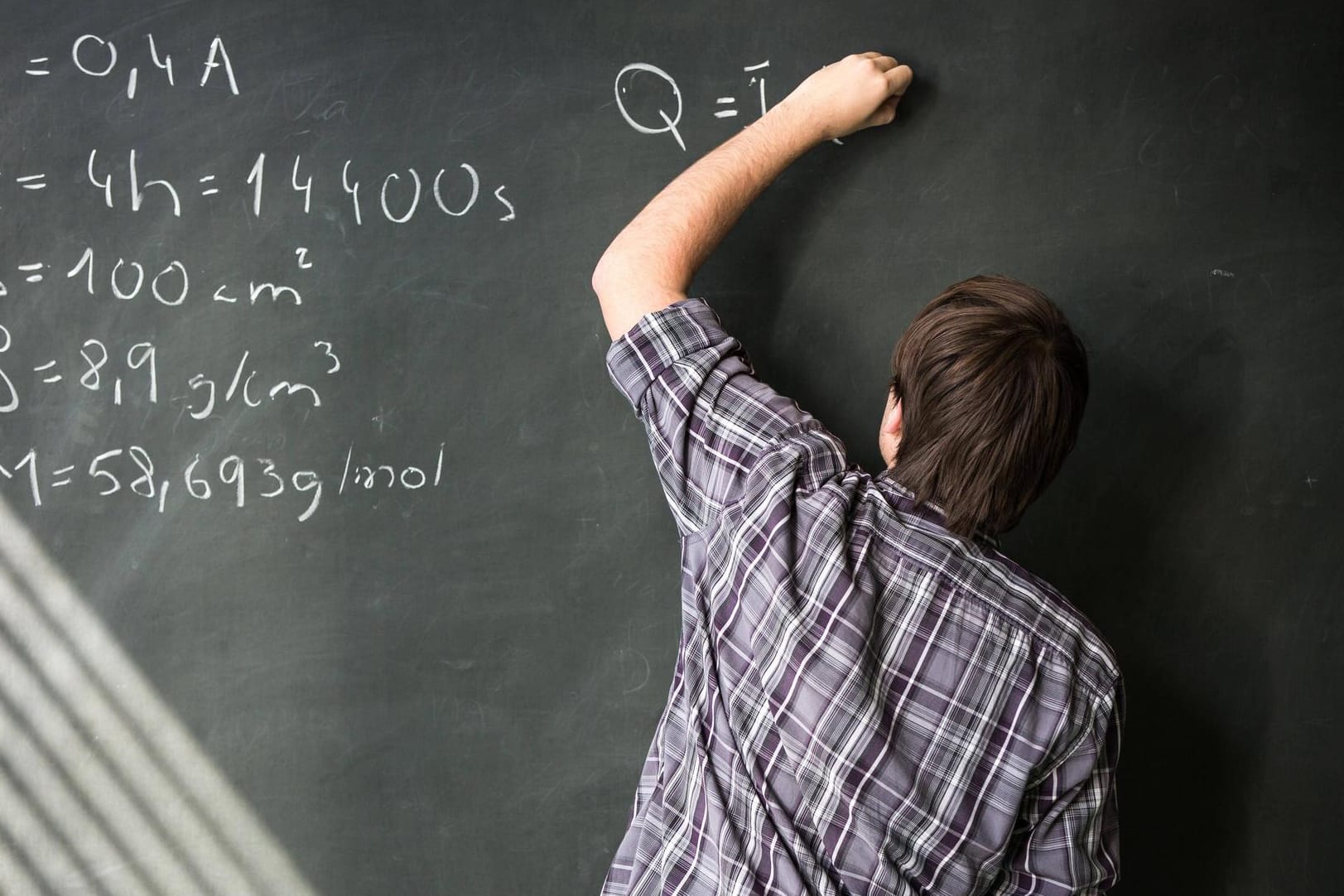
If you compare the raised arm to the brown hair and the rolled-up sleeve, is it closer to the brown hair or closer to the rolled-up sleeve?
the rolled-up sleeve

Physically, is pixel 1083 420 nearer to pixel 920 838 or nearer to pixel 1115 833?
pixel 1115 833

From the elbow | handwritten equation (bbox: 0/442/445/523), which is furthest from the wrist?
handwritten equation (bbox: 0/442/445/523)

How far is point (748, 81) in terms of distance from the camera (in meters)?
1.21

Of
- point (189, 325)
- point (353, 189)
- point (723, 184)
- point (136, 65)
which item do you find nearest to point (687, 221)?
point (723, 184)

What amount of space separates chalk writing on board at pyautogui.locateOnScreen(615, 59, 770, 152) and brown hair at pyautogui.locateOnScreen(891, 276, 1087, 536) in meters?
0.47

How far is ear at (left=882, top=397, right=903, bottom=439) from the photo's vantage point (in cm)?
97

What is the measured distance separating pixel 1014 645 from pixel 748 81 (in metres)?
0.81

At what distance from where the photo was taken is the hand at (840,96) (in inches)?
44.1

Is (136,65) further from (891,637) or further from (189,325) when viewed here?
(891,637)

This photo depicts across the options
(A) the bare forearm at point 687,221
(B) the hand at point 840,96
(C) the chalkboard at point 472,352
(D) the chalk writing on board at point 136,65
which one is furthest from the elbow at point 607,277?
(D) the chalk writing on board at point 136,65

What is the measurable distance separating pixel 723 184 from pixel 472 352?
1.38 ft

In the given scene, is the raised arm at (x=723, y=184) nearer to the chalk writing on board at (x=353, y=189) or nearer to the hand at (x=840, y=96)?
the hand at (x=840, y=96)

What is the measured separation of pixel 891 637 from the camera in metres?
0.88

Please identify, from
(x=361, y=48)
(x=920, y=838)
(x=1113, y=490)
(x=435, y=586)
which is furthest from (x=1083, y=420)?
(x=361, y=48)
